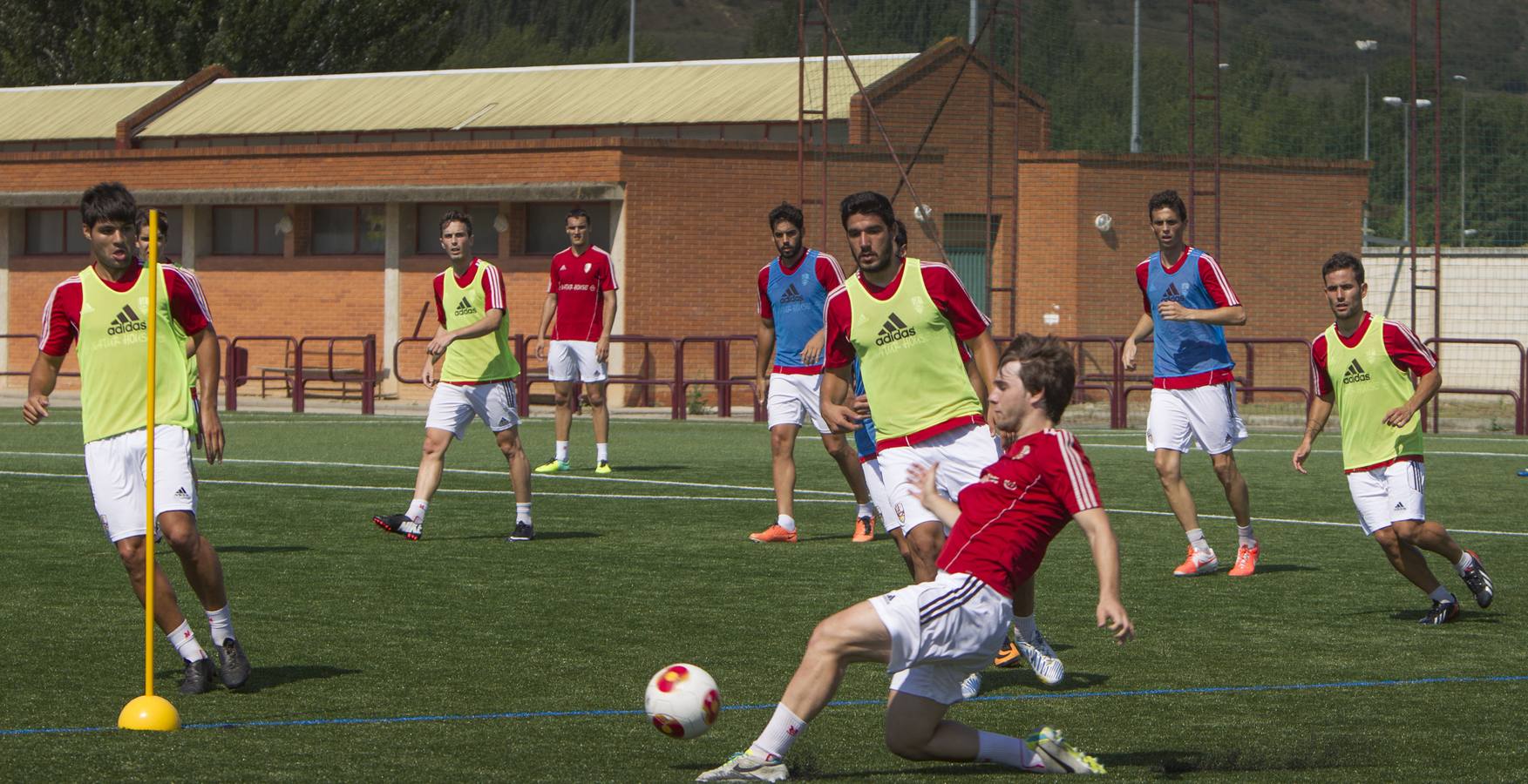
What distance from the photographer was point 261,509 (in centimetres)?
1451

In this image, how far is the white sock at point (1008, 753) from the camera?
595 centimetres

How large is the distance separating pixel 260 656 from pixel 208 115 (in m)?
34.6

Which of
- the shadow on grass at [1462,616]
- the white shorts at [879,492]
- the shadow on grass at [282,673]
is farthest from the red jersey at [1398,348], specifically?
the shadow on grass at [282,673]

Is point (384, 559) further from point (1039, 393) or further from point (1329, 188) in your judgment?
point (1329, 188)

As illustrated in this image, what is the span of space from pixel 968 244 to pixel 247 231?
540 inches

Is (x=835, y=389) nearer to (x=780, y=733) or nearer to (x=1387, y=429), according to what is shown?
(x=780, y=733)

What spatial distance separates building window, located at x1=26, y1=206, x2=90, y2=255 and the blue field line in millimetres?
33978

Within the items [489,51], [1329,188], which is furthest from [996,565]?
[489,51]

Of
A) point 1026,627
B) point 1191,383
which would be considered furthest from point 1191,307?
point 1026,627

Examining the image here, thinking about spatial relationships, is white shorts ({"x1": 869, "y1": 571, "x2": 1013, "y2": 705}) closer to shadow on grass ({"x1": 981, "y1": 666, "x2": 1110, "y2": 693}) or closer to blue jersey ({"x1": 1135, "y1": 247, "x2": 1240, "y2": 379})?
shadow on grass ({"x1": 981, "y1": 666, "x2": 1110, "y2": 693})

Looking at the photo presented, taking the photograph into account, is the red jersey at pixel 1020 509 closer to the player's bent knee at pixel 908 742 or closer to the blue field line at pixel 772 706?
the player's bent knee at pixel 908 742

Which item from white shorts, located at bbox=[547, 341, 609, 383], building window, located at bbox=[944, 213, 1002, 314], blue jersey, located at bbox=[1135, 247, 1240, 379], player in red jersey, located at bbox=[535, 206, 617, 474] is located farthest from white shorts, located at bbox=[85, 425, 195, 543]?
building window, located at bbox=[944, 213, 1002, 314]

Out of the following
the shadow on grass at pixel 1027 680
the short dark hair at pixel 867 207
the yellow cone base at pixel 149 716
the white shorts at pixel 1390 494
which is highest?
the short dark hair at pixel 867 207

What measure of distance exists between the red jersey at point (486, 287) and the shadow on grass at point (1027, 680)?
517 centimetres
